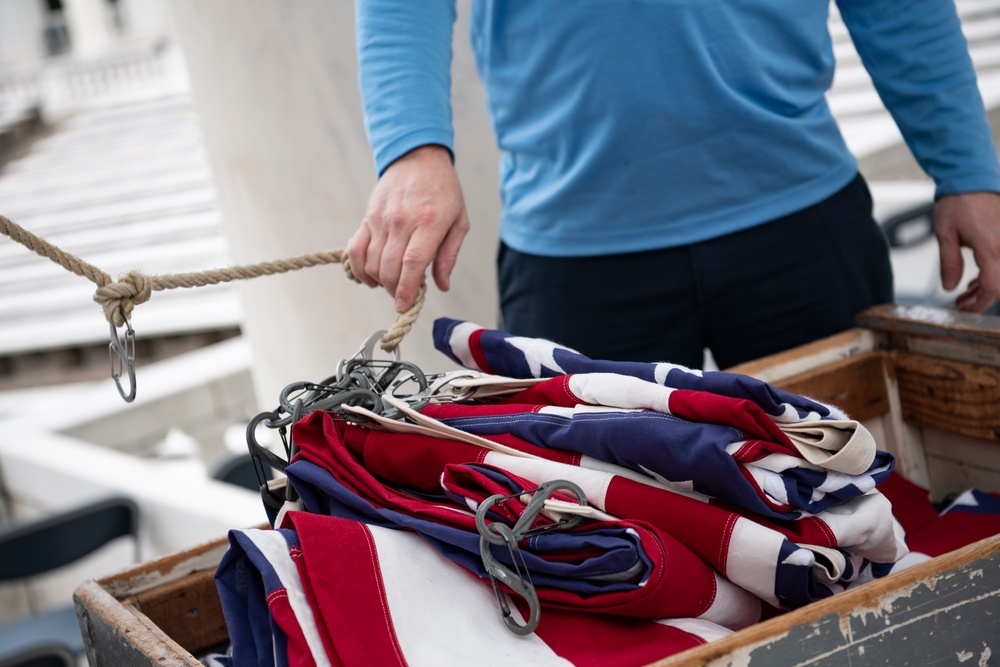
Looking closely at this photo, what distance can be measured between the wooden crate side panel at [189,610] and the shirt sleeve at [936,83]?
834 millimetres

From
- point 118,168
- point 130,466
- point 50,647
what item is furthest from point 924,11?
point 118,168

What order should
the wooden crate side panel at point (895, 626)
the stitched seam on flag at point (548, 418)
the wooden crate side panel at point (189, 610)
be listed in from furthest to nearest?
the wooden crate side panel at point (189, 610), the stitched seam on flag at point (548, 418), the wooden crate side panel at point (895, 626)

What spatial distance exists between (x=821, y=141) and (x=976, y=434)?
32 cm

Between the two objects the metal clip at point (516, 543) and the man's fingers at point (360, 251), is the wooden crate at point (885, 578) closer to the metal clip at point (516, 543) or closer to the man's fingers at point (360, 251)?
the metal clip at point (516, 543)

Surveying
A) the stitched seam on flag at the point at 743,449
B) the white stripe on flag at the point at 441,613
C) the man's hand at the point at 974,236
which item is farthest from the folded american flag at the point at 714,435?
the man's hand at the point at 974,236

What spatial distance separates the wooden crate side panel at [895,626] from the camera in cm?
47

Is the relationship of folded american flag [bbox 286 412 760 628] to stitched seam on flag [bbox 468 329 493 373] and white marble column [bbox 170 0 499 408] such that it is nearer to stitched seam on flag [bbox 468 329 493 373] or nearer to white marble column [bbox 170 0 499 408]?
stitched seam on flag [bbox 468 329 493 373]

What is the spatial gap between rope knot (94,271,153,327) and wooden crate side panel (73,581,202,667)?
197 mm

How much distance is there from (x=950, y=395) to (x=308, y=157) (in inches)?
47.3

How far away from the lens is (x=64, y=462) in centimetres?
260

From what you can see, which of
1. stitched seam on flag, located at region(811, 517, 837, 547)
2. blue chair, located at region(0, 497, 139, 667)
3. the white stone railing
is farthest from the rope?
the white stone railing

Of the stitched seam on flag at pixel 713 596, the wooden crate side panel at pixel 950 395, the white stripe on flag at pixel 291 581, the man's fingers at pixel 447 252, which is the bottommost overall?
the wooden crate side panel at pixel 950 395

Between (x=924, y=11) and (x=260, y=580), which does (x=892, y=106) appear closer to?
(x=924, y=11)

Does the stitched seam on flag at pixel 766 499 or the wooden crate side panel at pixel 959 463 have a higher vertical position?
the stitched seam on flag at pixel 766 499
